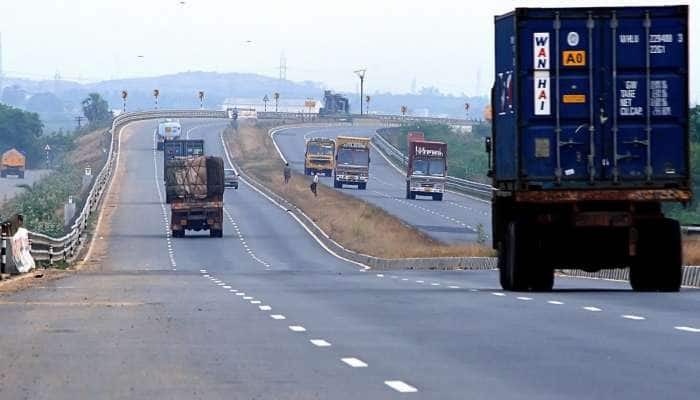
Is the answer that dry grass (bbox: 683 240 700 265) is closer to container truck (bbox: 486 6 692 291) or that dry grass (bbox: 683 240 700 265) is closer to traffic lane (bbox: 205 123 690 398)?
traffic lane (bbox: 205 123 690 398)

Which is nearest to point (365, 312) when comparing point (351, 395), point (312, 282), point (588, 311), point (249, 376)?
point (588, 311)

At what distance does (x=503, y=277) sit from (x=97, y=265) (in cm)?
3250

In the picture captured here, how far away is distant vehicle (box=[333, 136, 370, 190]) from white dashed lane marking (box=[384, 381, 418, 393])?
96860 millimetres

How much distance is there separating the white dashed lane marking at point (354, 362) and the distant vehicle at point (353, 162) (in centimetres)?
9466

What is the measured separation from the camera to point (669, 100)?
25.2 m

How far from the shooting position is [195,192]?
7556cm

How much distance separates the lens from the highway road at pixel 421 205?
258 ft

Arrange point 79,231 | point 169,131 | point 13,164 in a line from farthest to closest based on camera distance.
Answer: point 13,164 < point 169,131 < point 79,231

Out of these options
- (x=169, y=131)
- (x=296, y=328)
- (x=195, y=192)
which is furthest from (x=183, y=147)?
(x=296, y=328)

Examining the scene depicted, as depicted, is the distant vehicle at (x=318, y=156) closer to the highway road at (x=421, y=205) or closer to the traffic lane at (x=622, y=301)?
the highway road at (x=421, y=205)

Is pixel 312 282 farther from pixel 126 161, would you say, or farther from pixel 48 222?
pixel 126 161

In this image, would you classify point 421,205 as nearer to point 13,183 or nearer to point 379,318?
point 13,183

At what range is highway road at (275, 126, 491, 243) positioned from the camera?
78562 mm

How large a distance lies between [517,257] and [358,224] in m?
53.6
